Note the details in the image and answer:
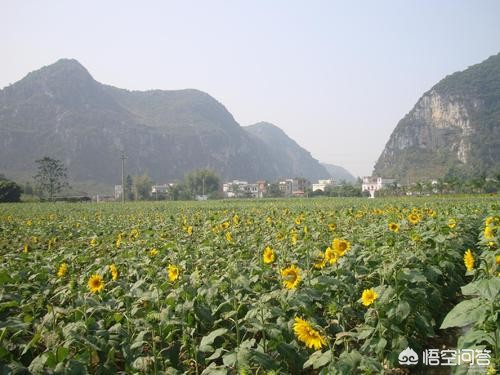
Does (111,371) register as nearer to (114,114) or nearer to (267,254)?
(267,254)

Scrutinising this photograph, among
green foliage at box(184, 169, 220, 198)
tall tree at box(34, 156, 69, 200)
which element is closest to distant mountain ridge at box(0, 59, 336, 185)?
green foliage at box(184, 169, 220, 198)

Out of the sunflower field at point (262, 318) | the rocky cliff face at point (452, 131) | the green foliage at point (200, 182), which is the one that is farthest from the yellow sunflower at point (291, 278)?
the rocky cliff face at point (452, 131)

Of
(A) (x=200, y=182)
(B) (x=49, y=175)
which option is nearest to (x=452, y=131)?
(A) (x=200, y=182)

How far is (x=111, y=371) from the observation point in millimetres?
2598

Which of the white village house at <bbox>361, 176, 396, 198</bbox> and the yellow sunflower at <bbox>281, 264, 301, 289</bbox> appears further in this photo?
the white village house at <bbox>361, 176, 396, 198</bbox>

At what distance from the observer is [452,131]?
470 ft

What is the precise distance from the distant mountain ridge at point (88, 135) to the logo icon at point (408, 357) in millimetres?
119595

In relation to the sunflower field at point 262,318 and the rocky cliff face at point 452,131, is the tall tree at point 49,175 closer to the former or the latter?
the sunflower field at point 262,318

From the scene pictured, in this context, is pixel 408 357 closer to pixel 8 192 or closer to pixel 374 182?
pixel 8 192

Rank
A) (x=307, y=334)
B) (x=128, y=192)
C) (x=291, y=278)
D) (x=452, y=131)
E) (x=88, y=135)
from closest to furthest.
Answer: (x=307, y=334)
(x=291, y=278)
(x=128, y=192)
(x=88, y=135)
(x=452, y=131)

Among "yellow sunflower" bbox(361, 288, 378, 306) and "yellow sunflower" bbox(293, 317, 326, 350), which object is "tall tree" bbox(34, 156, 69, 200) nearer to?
"yellow sunflower" bbox(361, 288, 378, 306)

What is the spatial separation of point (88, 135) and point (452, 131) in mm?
122468

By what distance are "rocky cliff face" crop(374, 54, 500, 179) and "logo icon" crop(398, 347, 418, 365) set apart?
389 feet

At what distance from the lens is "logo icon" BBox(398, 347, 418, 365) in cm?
274
